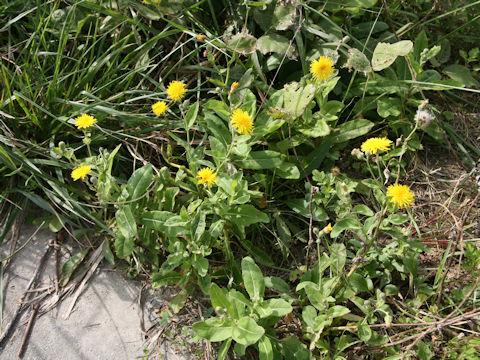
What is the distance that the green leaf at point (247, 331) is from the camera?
1.51 m

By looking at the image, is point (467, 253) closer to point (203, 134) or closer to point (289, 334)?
point (289, 334)

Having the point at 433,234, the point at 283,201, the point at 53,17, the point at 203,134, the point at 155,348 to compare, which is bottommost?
the point at 433,234

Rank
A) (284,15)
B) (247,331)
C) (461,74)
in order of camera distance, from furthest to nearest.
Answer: (461,74) < (284,15) < (247,331)

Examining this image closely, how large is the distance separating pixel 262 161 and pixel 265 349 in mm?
782

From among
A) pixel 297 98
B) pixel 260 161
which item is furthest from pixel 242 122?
pixel 297 98

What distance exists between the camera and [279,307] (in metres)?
1.62

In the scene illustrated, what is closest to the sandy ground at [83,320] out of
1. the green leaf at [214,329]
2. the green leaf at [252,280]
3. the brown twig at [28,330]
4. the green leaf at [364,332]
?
the brown twig at [28,330]

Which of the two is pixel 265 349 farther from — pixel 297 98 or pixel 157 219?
pixel 297 98

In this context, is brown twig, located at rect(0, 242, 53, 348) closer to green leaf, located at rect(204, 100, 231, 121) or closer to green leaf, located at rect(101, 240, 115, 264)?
green leaf, located at rect(101, 240, 115, 264)

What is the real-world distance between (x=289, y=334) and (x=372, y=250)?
1.66ft

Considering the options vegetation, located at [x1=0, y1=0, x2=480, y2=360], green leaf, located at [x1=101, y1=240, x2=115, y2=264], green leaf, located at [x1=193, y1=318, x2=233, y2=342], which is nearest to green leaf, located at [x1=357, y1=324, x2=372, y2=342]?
vegetation, located at [x1=0, y1=0, x2=480, y2=360]

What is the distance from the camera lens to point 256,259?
6.42 ft

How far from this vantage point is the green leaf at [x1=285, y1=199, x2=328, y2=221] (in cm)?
197

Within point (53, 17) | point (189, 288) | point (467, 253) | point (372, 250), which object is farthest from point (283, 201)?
point (53, 17)
